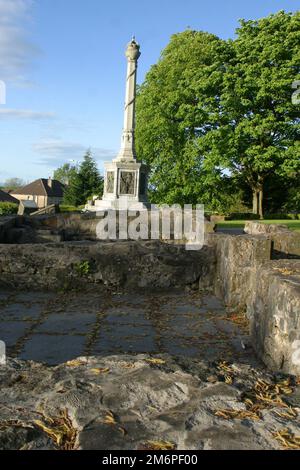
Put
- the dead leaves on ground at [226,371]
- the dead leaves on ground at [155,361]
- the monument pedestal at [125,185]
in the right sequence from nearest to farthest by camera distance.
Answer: the dead leaves on ground at [226,371]
the dead leaves on ground at [155,361]
the monument pedestal at [125,185]

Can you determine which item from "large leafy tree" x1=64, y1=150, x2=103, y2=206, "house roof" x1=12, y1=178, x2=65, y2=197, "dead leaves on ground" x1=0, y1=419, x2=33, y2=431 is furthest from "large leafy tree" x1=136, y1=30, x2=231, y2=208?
"house roof" x1=12, y1=178, x2=65, y2=197

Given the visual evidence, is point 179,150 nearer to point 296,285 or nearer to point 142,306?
point 142,306

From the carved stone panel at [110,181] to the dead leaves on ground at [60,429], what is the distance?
19040 millimetres

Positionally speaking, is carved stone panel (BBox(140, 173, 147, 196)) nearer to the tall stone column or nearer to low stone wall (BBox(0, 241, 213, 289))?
the tall stone column

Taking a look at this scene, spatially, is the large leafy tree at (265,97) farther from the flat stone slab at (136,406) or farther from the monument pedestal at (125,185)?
the flat stone slab at (136,406)

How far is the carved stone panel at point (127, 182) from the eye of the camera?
20438mm

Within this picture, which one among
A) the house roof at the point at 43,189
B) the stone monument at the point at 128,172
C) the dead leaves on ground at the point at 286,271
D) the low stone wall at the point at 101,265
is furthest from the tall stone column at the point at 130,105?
the house roof at the point at 43,189

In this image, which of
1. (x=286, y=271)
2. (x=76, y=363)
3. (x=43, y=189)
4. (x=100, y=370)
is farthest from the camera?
(x=43, y=189)

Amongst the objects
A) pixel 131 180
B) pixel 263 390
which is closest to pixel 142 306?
pixel 263 390

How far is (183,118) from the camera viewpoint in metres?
27.2

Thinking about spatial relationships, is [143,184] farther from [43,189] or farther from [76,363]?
[43,189]

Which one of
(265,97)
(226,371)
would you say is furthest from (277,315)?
(265,97)

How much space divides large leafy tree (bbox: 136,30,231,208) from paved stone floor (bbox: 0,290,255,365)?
19147 mm

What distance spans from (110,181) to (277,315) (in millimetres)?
17839
